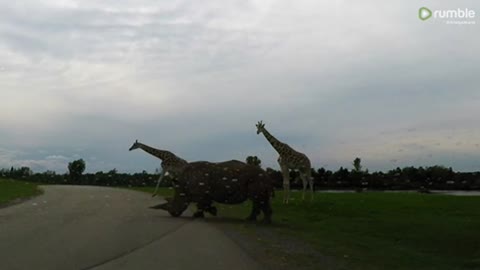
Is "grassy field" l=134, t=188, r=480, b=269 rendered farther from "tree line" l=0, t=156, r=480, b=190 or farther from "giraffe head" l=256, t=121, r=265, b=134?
"tree line" l=0, t=156, r=480, b=190

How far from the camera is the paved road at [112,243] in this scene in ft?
34.0

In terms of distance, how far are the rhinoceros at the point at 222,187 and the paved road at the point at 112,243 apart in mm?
993

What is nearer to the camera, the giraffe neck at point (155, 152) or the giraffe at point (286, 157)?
the giraffe at point (286, 157)

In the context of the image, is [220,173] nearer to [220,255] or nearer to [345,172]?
[220,255]

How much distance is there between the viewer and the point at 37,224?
16281mm

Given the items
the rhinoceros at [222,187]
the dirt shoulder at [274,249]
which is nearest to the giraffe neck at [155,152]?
the rhinoceros at [222,187]

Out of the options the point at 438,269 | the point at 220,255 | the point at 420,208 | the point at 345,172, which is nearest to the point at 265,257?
the point at 220,255

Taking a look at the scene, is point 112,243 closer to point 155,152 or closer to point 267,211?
point 267,211

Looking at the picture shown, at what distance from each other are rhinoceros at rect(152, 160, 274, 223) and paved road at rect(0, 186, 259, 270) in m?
0.99

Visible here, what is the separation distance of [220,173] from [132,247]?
25.8ft

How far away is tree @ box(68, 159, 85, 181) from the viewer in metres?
68.9

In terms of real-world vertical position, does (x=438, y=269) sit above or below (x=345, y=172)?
below

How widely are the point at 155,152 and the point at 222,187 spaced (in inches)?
504

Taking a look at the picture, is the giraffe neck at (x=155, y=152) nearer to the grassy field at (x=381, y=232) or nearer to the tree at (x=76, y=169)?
the grassy field at (x=381, y=232)
